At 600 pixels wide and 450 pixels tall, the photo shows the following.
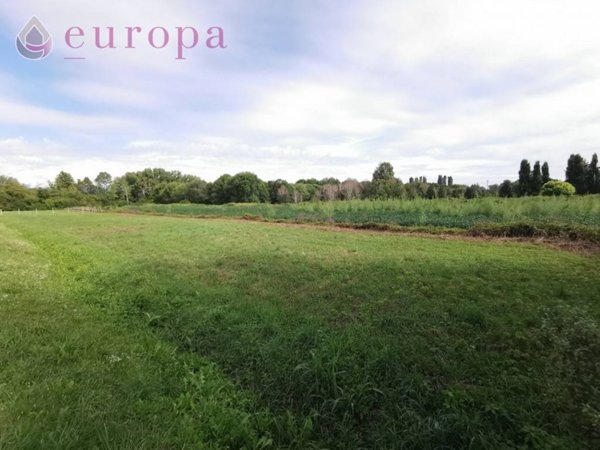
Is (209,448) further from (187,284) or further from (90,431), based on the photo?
(187,284)

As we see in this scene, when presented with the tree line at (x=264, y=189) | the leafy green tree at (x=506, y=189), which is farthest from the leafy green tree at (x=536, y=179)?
the leafy green tree at (x=506, y=189)

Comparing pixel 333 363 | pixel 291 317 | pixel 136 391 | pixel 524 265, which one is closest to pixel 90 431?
pixel 136 391

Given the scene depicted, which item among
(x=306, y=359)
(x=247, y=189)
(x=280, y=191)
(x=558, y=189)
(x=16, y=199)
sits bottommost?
(x=306, y=359)

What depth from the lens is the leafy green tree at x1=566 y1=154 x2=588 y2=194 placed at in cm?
3616

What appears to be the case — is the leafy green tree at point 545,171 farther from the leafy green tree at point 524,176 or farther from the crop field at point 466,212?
the crop field at point 466,212

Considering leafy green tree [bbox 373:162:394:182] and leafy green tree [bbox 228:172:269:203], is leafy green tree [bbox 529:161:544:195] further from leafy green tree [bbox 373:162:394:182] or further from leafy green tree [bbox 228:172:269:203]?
leafy green tree [bbox 228:172:269:203]

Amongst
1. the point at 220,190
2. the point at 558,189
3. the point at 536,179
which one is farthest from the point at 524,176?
the point at 220,190

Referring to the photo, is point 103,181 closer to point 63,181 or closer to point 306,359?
point 63,181

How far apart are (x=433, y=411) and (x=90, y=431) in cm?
293

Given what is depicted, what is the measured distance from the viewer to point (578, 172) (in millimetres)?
36750

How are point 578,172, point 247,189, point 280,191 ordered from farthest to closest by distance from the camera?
point 280,191 → point 247,189 → point 578,172

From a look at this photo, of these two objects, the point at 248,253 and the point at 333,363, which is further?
the point at 248,253

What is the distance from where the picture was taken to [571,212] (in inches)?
546

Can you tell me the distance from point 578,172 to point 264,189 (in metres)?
50.4
